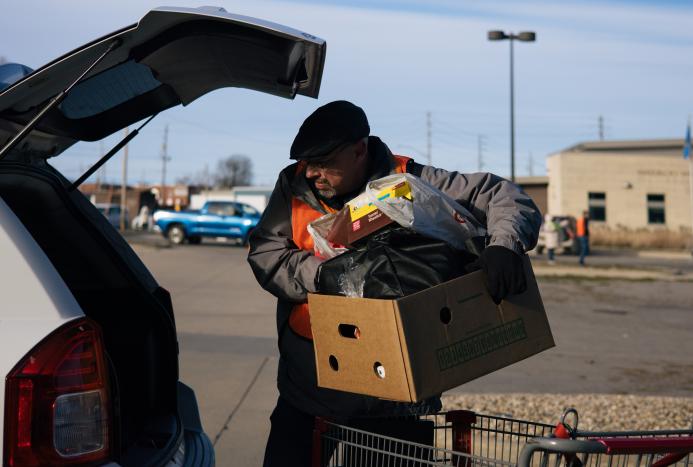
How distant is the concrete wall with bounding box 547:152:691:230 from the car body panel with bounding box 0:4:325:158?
153 ft

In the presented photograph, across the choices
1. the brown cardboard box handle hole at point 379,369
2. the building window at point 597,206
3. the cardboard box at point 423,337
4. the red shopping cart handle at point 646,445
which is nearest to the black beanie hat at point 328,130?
the cardboard box at point 423,337

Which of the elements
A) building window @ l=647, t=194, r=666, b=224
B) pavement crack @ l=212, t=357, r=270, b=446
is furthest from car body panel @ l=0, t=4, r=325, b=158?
building window @ l=647, t=194, r=666, b=224

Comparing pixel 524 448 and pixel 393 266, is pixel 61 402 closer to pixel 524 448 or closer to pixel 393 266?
pixel 393 266

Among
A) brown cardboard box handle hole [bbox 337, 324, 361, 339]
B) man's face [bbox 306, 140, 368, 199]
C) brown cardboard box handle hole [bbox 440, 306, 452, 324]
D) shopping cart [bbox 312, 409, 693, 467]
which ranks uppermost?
man's face [bbox 306, 140, 368, 199]

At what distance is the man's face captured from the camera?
3.01 metres

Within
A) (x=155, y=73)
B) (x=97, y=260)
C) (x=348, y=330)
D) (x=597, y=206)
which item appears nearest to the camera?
(x=348, y=330)

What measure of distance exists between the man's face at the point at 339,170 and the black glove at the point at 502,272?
2.34 feet

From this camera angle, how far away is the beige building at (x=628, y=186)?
4841 cm

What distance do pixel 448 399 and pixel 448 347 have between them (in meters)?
4.65

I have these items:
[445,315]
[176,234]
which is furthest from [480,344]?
[176,234]

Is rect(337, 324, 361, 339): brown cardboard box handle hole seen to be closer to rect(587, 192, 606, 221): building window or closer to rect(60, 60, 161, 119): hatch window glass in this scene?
rect(60, 60, 161, 119): hatch window glass

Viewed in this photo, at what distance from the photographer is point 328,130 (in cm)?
294

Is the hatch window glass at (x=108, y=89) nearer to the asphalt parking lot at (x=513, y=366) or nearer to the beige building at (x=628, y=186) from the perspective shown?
the asphalt parking lot at (x=513, y=366)

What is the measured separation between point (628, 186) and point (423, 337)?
49.0m
